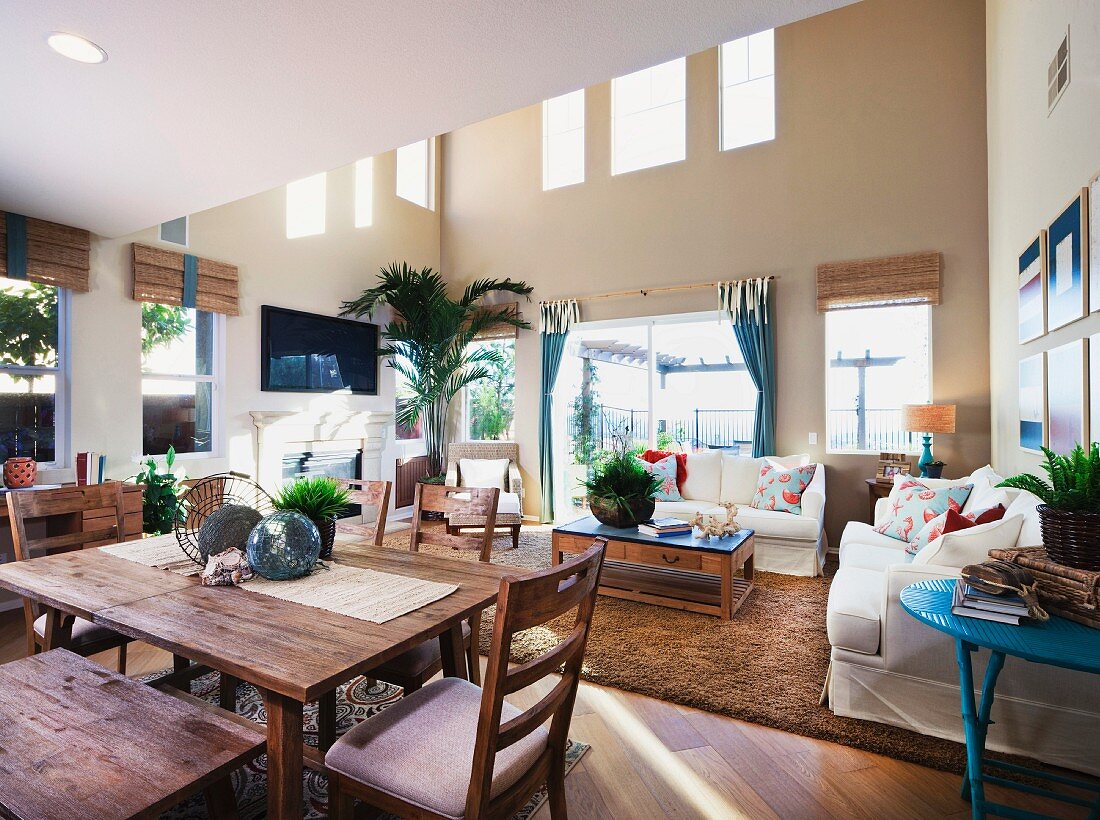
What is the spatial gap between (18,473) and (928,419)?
5764mm

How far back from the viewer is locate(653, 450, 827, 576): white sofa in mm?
4109

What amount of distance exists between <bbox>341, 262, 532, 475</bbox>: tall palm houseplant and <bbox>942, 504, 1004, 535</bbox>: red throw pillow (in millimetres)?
4187

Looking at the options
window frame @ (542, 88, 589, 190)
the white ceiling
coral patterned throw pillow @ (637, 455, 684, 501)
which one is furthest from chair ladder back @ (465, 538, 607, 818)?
window frame @ (542, 88, 589, 190)

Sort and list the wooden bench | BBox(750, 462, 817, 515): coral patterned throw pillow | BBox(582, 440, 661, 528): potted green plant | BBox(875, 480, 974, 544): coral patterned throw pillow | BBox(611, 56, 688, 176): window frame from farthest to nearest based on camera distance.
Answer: BBox(611, 56, 688, 176): window frame < BBox(750, 462, 817, 515): coral patterned throw pillow < BBox(582, 440, 661, 528): potted green plant < BBox(875, 480, 974, 544): coral patterned throw pillow < the wooden bench

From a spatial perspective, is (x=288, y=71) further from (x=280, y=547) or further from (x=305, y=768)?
(x=305, y=768)

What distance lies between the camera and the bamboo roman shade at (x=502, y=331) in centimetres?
616

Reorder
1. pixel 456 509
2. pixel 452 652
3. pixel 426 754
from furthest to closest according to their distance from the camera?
pixel 456 509
pixel 452 652
pixel 426 754

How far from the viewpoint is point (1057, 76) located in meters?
2.57

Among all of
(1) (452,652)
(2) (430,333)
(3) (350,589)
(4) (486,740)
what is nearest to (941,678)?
(1) (452,652)

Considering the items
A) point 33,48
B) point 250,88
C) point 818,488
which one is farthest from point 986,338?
point 33,48

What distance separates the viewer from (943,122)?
4.45m

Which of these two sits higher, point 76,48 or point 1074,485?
point 76,48

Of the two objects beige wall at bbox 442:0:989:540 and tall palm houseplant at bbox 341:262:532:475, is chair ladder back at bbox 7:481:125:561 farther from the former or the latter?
beige wall at bbox 442:0:989:540

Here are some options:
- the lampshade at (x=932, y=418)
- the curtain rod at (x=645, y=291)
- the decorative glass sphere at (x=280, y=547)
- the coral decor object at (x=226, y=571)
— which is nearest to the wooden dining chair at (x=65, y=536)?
the coral decor object at (x=226, y=571)
